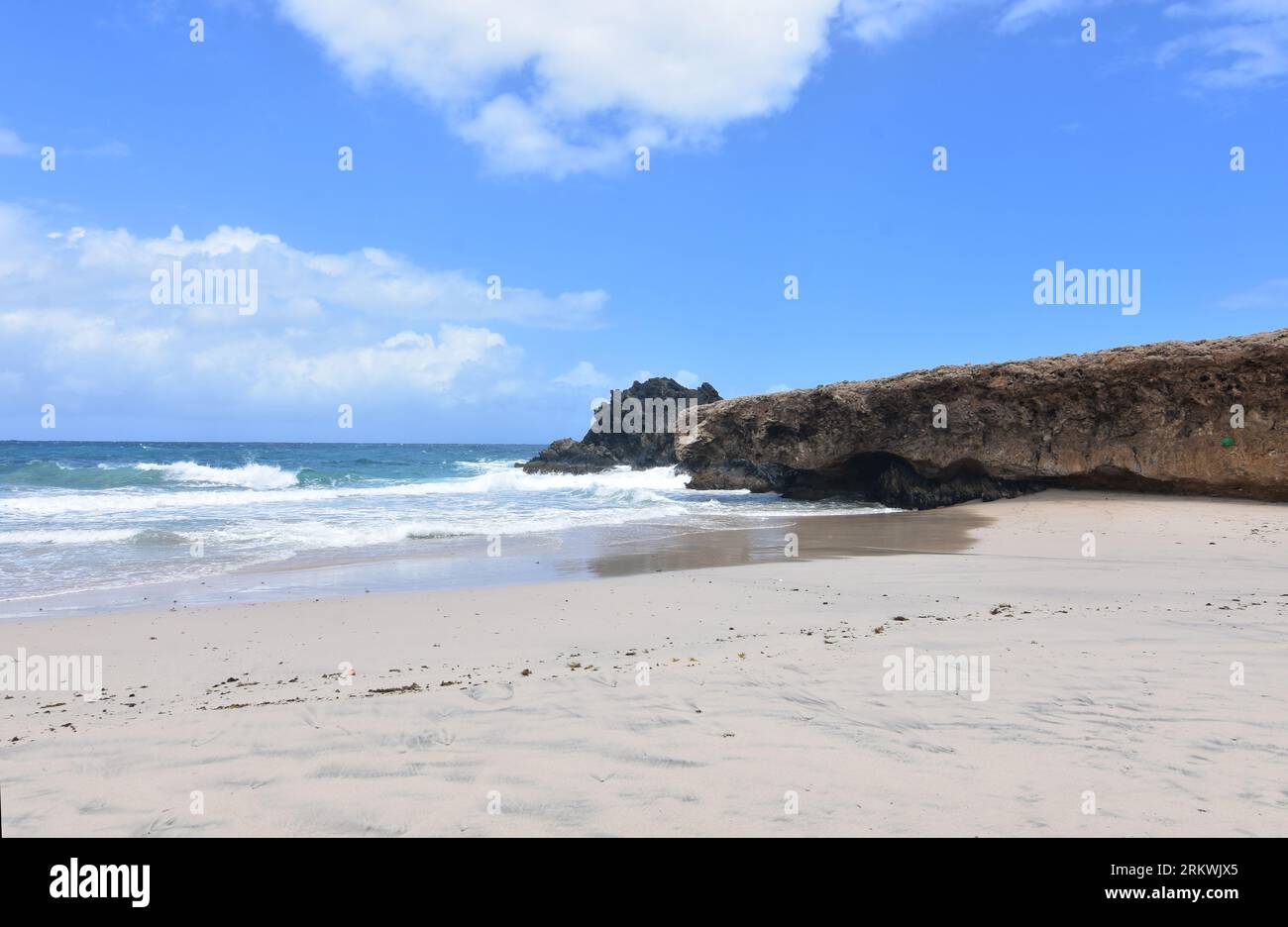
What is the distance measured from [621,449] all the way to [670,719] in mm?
46932

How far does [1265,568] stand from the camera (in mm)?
9109

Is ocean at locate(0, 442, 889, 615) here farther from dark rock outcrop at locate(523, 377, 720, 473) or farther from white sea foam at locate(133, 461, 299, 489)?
dark rock outcrop at locate(523, 377, 720, 473)

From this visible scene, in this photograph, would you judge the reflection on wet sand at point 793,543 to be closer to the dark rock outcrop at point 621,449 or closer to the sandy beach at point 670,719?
the sandy beach at point 670,719

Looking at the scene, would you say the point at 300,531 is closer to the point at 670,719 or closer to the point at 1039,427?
the point at 670,719

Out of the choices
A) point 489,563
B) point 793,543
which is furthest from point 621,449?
point 489,563

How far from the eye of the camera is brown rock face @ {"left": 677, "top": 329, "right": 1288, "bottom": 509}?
16062mm

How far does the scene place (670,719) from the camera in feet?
13.9

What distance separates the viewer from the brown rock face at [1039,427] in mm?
16062

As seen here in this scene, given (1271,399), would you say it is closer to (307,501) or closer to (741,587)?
(741,587)

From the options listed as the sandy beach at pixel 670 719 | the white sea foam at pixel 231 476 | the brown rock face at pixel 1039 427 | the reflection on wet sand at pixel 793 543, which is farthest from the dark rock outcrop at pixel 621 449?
the sandy beach at pixel 670 719

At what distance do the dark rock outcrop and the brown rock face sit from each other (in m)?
25.6

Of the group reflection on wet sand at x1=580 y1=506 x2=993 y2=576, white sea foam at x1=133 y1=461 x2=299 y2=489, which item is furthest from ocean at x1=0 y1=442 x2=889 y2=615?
white sea foam at x1=133 y1=461 x2=299 y2=489

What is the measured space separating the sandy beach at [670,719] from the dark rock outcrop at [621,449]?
4055cm
